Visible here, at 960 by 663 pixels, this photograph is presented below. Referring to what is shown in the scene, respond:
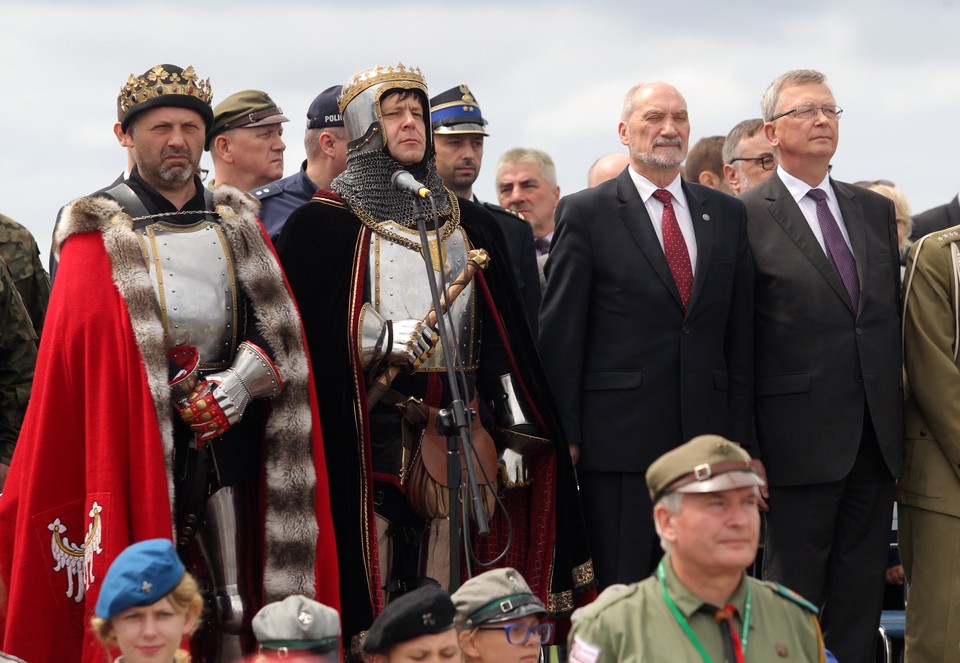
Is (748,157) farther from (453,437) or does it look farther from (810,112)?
(453,437)

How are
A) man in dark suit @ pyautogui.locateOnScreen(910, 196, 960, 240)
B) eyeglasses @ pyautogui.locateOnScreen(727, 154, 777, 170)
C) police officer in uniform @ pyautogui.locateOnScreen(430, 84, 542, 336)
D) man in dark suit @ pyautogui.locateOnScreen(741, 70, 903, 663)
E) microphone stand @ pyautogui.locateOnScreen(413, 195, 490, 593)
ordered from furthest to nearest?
man in dark suit @ pyautogui.locateOnScreen(910, 196, 960, 240)
eyeglasses @ pyautogui.locateOnScreen(727, 154, 777, 170)
police officer in uniform @ pyautogui.locateOnScreen(430, 84, 542, 336)
man in dark suit @ pyautogui.locateOnScreen(741, 70, 903, 663)
microphone stand @ pyautogui.locateOnScreen(413, 195, 490, 593)

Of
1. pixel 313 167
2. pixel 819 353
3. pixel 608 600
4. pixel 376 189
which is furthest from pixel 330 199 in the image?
pixel 608 600

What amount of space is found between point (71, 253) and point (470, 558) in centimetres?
194

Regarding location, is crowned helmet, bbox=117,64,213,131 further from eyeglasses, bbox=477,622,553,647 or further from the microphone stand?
eyeglasses, bbox=477,622,553,647

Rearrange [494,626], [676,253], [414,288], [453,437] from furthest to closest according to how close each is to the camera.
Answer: [676,253] < [414,288] < [453,437] < [494,626]

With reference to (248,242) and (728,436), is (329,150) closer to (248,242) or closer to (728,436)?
(248,242)

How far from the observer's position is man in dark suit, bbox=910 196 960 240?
9875 millimetres

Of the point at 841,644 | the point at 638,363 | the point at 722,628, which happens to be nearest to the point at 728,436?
the point at 638,363

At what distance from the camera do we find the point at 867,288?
7496 mm

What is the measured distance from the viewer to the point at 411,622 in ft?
18.3

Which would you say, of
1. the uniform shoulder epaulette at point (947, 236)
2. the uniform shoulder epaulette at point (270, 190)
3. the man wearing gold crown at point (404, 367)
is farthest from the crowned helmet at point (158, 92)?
the uniform shoulder epaulette at point (947, 236)

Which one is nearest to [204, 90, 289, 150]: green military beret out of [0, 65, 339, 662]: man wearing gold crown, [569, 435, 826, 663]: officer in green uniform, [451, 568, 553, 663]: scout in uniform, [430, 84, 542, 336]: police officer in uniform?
[430, 84, 542, 336]: police officer in uniform

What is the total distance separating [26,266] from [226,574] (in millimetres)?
2033

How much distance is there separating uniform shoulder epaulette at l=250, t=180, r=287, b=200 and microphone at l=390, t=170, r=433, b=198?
1891mm
